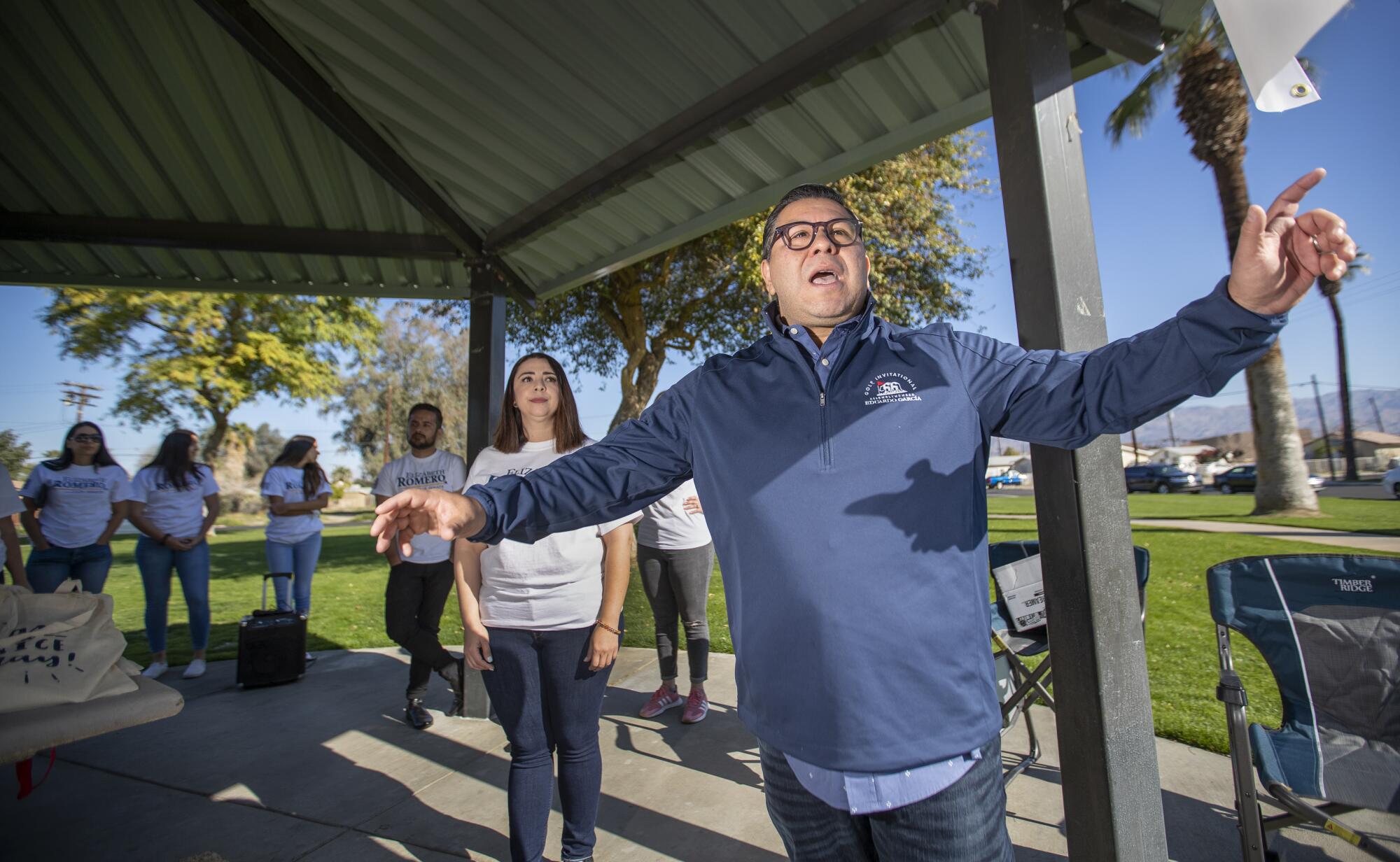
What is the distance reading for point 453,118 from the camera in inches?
153

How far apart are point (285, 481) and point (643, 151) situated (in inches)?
181

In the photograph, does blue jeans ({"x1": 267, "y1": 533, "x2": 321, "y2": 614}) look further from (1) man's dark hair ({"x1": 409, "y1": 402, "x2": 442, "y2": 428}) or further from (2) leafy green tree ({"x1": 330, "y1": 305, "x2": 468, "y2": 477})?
(2) leafy green tree ({"x1": 330, "y1": 305, "x2": 468, "y2": 477})

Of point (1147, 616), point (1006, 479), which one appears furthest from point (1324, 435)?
point (1147, 616)

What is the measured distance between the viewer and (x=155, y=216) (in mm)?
4777

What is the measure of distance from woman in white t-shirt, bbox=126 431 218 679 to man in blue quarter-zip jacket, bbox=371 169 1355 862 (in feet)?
18.0

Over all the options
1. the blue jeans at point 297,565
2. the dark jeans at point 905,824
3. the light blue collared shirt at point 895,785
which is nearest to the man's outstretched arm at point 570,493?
the dark jeans at point 905,824

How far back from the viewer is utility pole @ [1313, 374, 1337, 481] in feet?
146

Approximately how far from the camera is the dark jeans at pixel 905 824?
4.02 ft

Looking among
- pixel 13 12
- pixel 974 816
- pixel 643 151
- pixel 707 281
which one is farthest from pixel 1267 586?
pixel 707 281

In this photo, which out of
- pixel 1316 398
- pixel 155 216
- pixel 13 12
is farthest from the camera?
pixel 1316 398

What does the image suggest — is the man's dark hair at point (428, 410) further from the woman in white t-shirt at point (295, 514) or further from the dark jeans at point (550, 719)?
the dark jeans at point (550, 719)

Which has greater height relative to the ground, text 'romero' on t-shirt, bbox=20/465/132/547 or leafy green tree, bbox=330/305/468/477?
leafy green tree, bbox=330/305/468/477

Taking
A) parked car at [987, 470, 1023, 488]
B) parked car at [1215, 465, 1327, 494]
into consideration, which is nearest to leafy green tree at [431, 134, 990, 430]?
parked car at [1215, 465, 1327, 494]

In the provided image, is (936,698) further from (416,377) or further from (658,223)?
(416,377)
